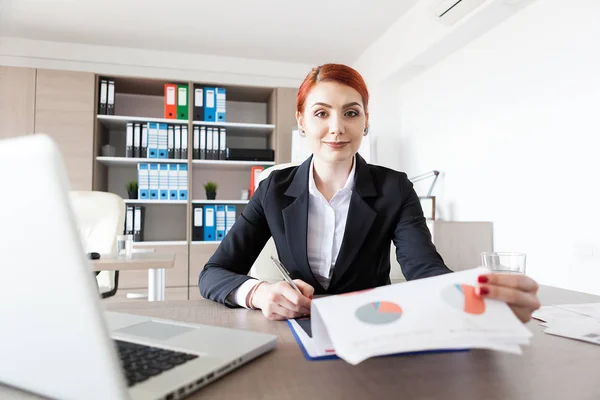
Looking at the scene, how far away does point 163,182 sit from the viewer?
12.0 feet

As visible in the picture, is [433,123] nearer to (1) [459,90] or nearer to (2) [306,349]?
(1) [459,90]

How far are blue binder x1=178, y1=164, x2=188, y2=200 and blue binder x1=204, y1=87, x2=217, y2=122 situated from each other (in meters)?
0.52

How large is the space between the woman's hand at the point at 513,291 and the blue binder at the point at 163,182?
3496mm

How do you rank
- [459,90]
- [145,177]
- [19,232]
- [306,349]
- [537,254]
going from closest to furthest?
[19,232] → [306,349] → [537,254] → [459,90] → [145,177]

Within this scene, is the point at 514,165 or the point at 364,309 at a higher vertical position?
the point at 514,165

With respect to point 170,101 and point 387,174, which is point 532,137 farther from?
point 170,101

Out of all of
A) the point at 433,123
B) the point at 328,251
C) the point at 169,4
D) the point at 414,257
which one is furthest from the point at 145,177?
the point at 414,257

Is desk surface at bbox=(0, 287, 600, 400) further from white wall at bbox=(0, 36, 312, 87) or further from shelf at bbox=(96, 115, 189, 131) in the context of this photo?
white wall at bbox=(0, 36, 312, 87)

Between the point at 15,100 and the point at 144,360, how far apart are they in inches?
153

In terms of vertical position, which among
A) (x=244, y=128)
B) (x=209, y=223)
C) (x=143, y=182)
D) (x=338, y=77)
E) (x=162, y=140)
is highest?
(x=244, y=128)

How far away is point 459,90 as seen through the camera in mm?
2838

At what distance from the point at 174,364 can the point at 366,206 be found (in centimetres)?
80

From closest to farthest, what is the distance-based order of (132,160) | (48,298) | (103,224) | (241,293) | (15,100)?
(48,298)
(241,293)
(103,224)
(15,100)
(132,160)

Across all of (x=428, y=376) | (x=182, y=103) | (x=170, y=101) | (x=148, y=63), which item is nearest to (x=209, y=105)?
(x=182, y=103)
